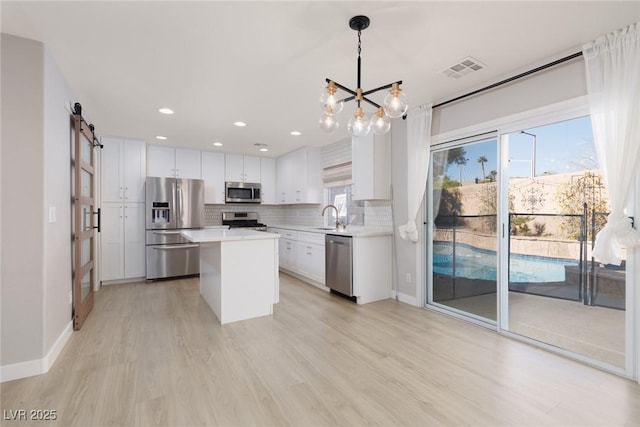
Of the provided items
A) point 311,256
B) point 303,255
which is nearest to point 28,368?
point 311,256

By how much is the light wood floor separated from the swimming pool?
1.93 feet

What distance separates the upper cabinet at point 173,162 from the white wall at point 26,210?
3.17 m

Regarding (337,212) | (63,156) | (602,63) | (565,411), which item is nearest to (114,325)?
(63,156)

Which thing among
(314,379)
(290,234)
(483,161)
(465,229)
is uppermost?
(483,161)

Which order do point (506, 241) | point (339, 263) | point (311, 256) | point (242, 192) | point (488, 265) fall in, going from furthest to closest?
point (242, 192), point (311, 256), point (339, 263), point (488, 265), point (506, 241)

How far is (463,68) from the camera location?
262cm

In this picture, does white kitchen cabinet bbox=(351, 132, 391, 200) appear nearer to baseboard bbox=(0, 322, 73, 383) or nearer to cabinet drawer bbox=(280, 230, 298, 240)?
cabinet drawer bbox=(280, 230, 298, 240)

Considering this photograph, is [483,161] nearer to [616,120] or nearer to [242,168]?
[616,120]

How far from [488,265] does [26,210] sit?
405 centimetres

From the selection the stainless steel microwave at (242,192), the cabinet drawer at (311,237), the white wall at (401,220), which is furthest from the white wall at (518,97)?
the stainless steel microwave at (242,192)

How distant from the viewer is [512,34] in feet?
6.97

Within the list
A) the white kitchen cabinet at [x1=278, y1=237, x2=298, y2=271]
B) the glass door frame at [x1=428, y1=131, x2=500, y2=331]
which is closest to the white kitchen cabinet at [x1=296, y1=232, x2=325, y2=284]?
the white kitchen cabinet at [x1=278, y1=237, x2=298, y2=271]

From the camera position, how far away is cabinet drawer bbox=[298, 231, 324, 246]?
14.8 ft

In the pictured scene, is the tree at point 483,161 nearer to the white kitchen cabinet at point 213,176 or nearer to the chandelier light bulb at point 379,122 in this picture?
the chandelier light bulb at point 379,122
